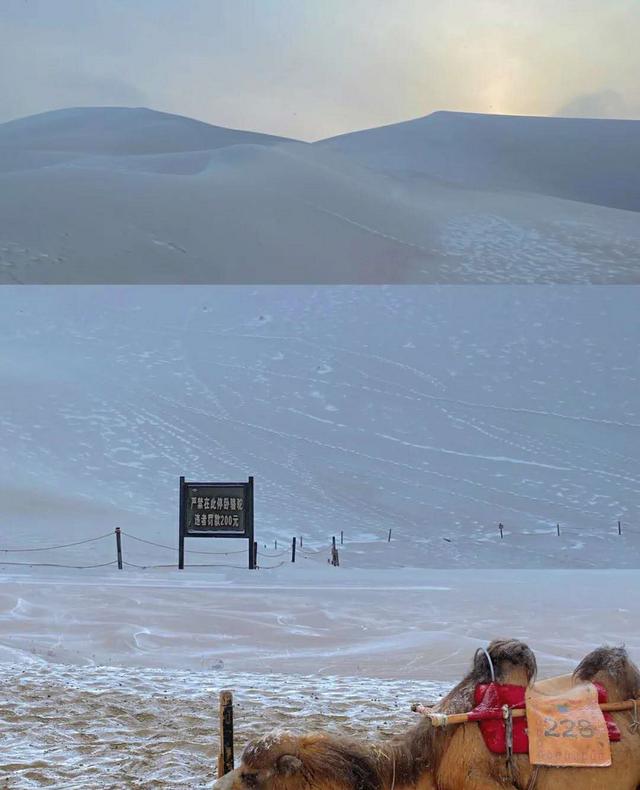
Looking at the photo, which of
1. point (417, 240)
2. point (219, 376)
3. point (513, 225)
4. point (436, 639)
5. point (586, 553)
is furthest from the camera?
point (513, 225)

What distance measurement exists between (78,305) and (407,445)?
51.7ft

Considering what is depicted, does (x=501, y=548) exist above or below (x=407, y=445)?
below

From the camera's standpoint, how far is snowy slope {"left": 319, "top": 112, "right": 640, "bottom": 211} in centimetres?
7481

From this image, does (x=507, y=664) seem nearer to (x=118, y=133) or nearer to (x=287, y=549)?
(x=287, y=549)

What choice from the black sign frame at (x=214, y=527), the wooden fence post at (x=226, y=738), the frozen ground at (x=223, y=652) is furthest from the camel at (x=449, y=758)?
the black sign frame at (x=214, y=527)

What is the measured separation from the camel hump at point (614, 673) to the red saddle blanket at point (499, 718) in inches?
3.7

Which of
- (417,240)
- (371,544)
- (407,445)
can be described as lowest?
(371,544)

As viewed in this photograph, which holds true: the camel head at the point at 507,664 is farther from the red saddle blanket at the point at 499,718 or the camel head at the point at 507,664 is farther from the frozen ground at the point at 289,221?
the frozen ground at the point at 289,221

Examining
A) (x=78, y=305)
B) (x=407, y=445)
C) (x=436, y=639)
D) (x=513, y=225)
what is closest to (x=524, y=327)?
(x=407, y=445)

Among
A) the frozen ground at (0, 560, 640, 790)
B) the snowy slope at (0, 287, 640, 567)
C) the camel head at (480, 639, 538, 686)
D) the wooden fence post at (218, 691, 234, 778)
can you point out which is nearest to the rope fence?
the snowy slope at (0, 287, 640, 567)

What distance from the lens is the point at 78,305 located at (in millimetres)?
38469

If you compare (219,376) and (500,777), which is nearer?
(500,777)

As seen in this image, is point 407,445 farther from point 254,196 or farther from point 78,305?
point 254,196

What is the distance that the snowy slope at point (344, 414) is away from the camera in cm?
2242
